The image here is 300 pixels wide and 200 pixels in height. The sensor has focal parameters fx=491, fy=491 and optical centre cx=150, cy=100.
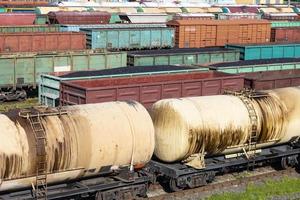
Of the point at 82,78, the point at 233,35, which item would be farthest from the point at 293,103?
the point at 233,35

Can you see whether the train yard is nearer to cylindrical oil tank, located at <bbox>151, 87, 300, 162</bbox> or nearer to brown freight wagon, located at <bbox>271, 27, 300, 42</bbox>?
cylindrical oil tank, located at <bbox>151, 87, 300, 162</bbox>

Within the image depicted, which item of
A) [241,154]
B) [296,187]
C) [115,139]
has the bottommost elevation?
[296,187]

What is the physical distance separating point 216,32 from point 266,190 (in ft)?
105

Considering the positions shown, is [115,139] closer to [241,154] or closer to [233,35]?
[241,154]

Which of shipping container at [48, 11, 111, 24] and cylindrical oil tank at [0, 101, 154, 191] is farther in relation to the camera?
shipping container at [48, 11, 111, 24]

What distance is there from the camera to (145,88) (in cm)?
1927

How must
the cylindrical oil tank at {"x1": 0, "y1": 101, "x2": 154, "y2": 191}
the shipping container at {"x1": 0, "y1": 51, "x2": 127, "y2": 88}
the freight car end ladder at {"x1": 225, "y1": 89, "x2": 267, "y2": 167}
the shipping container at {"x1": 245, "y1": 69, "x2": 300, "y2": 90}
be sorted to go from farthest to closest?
the shipping container at {"x1": 0, "y1": 51, "x2": 127, "y2": 88}
the shipping container at {"x1": 245, "y1": 69, "x2": 300, "y2": 90}
the freight car end ladder at {"x1": 225, "y1": 89, "x2": 267, "y2": 167}
the cylindrical oil tank at {"x1": 0, "y1": 101, "x2": 154, "y2": 191}

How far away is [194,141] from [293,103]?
4439 millimetres

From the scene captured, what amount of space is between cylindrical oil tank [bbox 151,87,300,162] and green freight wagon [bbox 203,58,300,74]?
846cm

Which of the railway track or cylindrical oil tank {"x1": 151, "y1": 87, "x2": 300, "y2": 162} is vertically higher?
cylindrical oil tank {"x1": 151, "y1": 87, "x2": 300, "y2": 162}

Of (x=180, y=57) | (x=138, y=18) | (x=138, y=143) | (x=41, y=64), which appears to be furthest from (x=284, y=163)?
(x=138, y=18)

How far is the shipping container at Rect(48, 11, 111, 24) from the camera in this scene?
51.9 meters

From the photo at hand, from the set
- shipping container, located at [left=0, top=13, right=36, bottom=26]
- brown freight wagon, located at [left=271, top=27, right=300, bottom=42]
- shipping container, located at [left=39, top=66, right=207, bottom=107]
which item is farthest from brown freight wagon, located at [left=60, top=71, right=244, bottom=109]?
shipping container, located at [left=0, top=13, right=36, bottom=26]

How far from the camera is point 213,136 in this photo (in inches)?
595
